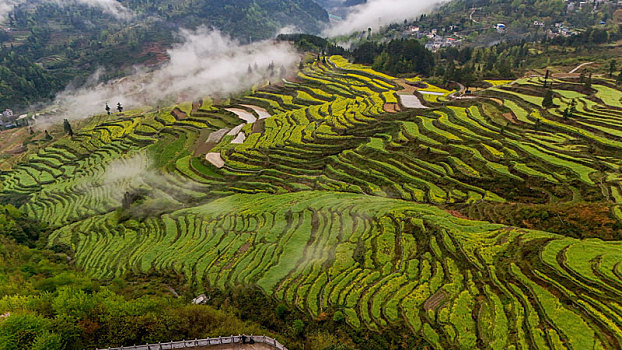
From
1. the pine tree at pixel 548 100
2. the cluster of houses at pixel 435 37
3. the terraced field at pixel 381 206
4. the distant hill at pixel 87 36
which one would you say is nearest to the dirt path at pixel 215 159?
the terraced field at pixel 381 206

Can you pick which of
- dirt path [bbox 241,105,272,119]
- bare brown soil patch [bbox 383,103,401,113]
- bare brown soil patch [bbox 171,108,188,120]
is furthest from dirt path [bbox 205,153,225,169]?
bare brown soil patch [bbox 383,103,401,113]

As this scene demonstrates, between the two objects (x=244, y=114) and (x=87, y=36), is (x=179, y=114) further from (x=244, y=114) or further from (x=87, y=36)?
(x=87, y=36)

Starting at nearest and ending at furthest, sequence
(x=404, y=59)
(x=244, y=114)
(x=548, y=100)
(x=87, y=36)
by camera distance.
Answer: (x=548, y=100) → (x=244, y=114) → (x=404, y=59) → (x=87, y=36)

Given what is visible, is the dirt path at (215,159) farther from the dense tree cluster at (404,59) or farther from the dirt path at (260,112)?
the dense tree cluster at (404,59)

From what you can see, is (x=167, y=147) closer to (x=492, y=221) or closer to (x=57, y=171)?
(x=57, y=171)

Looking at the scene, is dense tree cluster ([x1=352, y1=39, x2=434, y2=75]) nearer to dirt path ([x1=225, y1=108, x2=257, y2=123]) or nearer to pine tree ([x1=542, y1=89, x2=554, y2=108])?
dirt path ([x1=225, y1=108, x2=257, y2=123])

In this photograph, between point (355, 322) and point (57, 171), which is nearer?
point (355, 322)

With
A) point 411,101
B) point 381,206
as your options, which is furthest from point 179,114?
point 381,206

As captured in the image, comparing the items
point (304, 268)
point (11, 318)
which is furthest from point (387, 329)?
point (11, 318)
